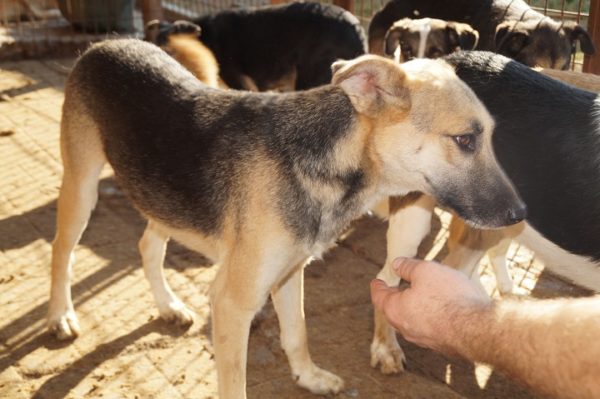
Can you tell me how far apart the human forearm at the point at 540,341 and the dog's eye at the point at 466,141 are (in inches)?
30.9

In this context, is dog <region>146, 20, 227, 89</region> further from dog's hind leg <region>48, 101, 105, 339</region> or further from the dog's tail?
dog's hind leg <region>48, 101, 105, 339</region>

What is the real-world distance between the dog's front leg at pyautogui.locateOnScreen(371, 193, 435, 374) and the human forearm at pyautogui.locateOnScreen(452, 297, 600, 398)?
4.48 feet

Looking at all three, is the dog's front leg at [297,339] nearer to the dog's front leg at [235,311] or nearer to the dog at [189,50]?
the dog's front leg at [235,311]

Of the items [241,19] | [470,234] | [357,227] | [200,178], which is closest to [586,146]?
[470,234]

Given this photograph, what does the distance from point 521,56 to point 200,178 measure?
3.52 metres

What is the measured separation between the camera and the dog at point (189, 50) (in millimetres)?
5201

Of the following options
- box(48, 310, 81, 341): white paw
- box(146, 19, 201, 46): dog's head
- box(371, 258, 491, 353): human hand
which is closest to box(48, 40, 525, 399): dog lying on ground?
box(371, 258, 491, 353): human hand

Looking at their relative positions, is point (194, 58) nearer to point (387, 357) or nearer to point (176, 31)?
point (176, 31)

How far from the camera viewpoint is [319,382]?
11.9 feet

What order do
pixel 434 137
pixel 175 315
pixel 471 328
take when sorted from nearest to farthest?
pixel 471 328, pixel 434 137, pixel 175 315

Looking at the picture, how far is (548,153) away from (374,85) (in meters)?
0.98

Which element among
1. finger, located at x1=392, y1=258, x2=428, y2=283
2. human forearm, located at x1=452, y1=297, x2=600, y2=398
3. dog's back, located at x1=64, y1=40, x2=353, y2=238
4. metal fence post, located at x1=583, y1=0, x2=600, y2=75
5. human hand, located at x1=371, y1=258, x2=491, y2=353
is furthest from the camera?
metal fence post, located at x1=583, y1=0, x2=600, y2=75

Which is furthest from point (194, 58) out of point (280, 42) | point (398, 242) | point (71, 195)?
point (398, 242)

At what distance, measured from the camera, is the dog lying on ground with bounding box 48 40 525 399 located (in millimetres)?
2885
